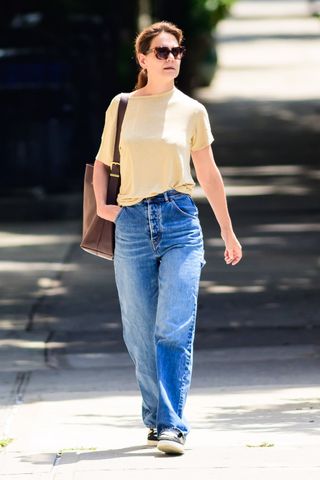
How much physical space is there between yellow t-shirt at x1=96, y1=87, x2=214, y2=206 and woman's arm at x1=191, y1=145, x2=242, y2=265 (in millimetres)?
68

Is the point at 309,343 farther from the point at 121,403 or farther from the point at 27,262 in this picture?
the point at 27,262

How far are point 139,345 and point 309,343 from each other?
368cm

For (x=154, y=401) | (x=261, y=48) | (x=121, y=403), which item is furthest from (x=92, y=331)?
(x=261, y=48)

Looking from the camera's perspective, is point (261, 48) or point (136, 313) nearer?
point (136, 313)

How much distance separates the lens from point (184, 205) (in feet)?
20.1

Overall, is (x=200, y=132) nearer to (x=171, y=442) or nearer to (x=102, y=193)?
(x=102, y=193)

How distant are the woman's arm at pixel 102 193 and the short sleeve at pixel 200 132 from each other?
41 centimetres

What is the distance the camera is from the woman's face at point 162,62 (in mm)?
6074

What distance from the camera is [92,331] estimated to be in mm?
10531

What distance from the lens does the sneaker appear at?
6.02 metres

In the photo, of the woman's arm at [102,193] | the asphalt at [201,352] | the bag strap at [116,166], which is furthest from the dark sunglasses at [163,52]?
the asphalt at [201,352]

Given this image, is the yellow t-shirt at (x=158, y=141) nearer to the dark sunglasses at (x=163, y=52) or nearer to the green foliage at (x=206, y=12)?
the dark sunglasses at (x=163, y=52)

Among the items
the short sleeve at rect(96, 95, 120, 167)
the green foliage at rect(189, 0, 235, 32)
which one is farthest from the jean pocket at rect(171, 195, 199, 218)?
the green foliage at rect(189, 0, 235, 32)

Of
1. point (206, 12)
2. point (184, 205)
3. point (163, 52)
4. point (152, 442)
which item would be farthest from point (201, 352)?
point (206, 12)
